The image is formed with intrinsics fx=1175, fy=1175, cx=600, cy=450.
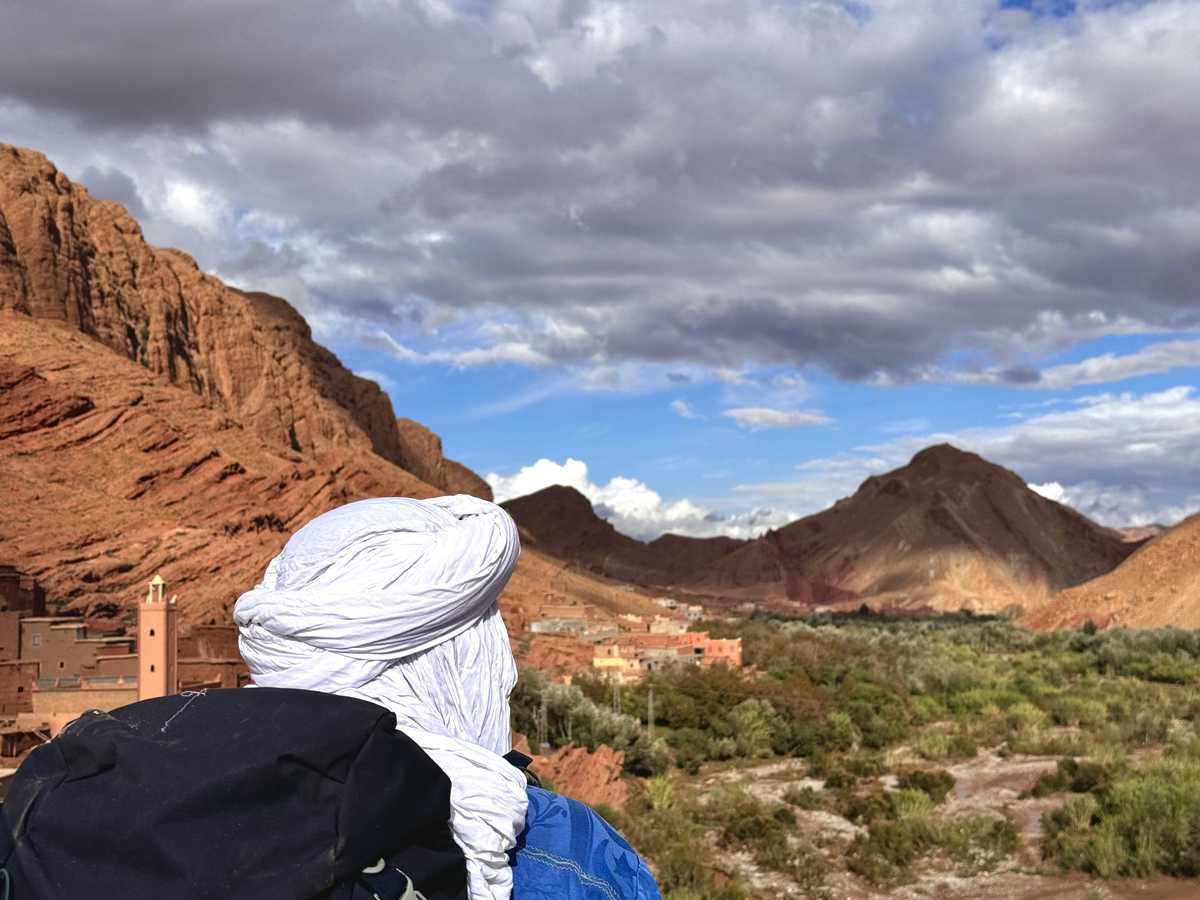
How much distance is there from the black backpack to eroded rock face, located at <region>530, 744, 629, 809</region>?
15697mm

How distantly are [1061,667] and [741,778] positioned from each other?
18.8 m

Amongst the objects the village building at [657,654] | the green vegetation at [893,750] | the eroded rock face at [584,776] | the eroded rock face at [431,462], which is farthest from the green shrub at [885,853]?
the eroded rock face at [431,462]

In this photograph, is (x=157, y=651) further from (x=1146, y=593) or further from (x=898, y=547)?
(x=898, y=547)

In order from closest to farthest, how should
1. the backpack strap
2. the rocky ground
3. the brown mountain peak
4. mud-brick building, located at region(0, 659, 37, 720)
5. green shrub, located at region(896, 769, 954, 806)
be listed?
the backpack strap < the rocky ground < mud-brick building, located at region(0, 659, 37, 720) < green shrub, located at region(896, 769, 954, 806) < the brown mountain peak

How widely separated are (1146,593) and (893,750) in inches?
1486

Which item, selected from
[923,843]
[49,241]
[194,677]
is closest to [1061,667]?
[923,843]

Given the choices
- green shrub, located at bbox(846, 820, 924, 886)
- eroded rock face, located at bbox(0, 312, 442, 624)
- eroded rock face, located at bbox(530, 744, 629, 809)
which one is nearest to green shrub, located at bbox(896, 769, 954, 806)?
green shrub, located at bbox(846, 820, 924, 886)

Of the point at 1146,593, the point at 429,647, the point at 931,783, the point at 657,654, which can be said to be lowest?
the point at 931,783

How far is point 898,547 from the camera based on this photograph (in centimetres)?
11012

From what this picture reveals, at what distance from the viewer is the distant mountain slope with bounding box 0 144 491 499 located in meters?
49.0

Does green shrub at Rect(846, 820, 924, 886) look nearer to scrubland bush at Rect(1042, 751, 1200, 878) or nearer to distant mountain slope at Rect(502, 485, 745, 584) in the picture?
scrubland bush at Rect(1042, 751, 1200, 878)

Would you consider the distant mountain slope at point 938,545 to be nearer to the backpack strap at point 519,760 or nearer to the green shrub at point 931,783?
the green shrub at point 931,783

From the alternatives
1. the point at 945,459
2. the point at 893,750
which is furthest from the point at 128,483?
the point at 945,459

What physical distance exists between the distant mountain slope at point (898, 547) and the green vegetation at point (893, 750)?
63.3 metres
